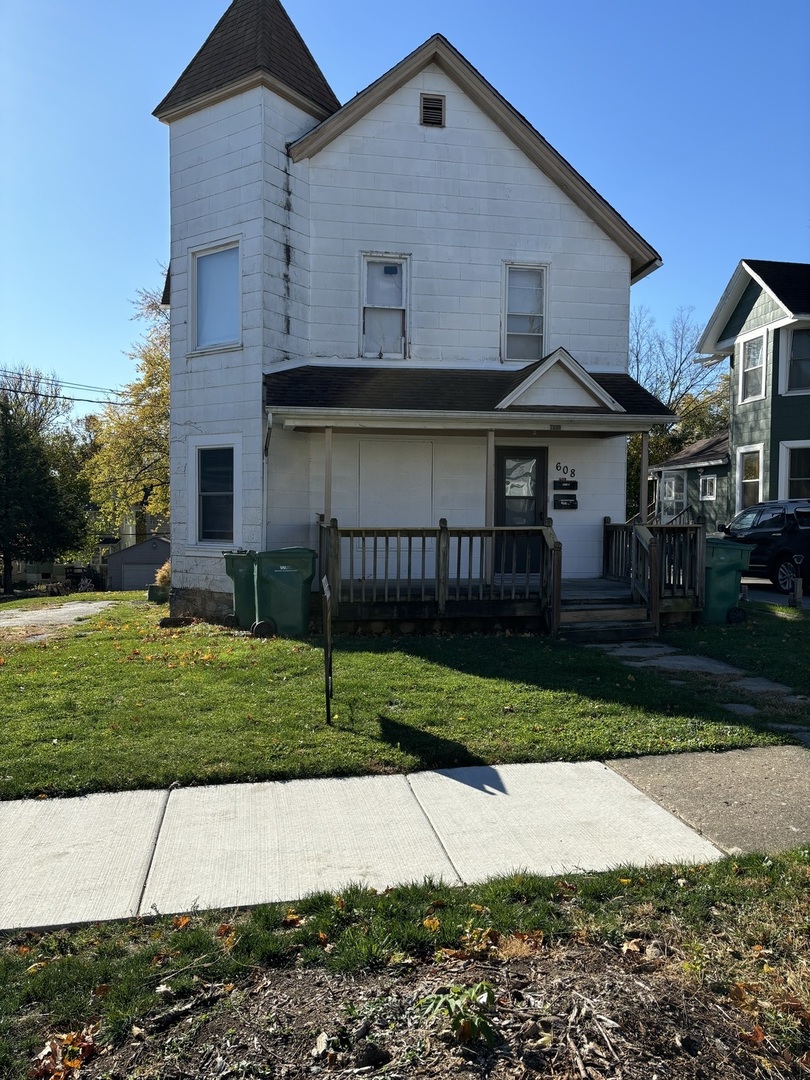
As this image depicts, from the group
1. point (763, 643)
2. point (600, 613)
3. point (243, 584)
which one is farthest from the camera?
point (243, 584)

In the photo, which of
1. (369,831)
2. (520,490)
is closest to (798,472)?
(520,490)

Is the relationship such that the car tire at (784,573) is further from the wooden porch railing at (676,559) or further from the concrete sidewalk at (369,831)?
the concrete sidewalk at (369,831)

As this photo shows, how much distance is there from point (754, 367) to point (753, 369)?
6 cm

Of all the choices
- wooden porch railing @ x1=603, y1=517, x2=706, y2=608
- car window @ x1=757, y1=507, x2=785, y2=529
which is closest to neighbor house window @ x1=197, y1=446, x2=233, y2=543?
wooden porch railing @ x1=603, y1=517, x2=706, y2=608

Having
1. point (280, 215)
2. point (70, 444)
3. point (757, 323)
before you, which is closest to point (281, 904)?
point (280, 215)

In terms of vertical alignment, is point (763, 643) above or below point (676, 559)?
below

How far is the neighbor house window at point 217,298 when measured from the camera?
13.0 m

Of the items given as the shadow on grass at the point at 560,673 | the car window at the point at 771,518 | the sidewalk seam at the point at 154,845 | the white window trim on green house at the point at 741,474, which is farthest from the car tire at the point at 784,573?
the sidewalk seam at the point at 154,845

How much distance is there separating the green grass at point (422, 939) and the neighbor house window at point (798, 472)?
64.9 feet

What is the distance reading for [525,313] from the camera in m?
13.9

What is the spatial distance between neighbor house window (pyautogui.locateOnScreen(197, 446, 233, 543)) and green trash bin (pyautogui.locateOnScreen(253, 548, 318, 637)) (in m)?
2.22

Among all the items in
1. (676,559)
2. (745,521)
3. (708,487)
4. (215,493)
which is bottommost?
(676,559)

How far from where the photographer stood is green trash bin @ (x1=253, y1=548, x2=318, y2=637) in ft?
36.3

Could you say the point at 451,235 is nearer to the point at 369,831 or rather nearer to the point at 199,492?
the point at 199,492
